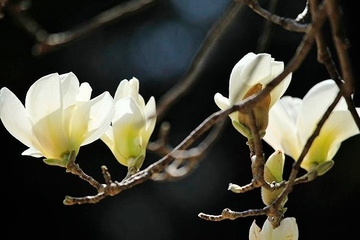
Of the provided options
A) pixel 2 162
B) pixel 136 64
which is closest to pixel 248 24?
pixel 136 64

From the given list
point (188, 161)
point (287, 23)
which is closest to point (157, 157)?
point (188, 161)

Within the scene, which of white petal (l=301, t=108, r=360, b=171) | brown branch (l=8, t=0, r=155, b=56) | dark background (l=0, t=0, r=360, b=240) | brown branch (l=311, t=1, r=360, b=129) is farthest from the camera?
dark background (l=0, t=0, r=360, b=240)

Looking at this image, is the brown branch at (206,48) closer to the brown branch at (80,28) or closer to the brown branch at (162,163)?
the brown branch at (80,28)

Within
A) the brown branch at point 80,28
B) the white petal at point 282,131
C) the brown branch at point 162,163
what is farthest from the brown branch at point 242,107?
the brown branch at point 80,28

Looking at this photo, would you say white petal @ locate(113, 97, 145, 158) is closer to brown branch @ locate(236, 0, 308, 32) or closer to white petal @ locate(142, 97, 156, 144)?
white petal @ locate(142, 97, 156, 144)

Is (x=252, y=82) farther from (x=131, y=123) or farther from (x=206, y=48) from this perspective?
(x=206, y=48)

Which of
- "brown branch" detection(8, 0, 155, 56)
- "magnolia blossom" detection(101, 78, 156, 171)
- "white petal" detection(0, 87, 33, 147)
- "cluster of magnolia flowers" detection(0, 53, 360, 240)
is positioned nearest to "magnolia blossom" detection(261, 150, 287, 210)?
"cluster of magnolia flowers" detection(0, 53, 360, 240)

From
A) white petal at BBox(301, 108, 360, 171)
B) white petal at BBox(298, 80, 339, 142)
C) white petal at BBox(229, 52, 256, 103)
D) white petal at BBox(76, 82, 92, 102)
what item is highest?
white petal at BBox(76, 82, 92, 102)
